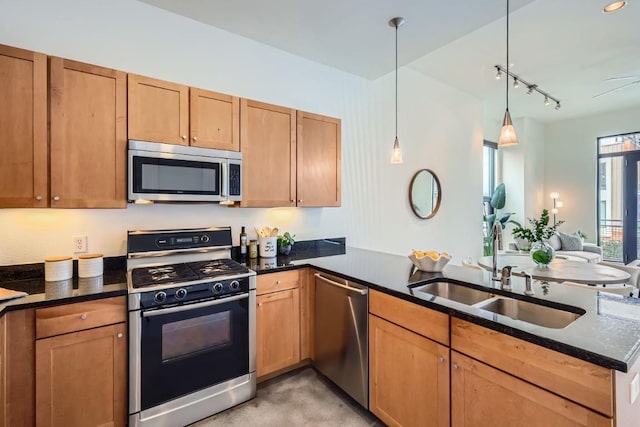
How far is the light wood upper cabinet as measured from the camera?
2.08 m

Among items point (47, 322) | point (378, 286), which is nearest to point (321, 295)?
point (378, 286)

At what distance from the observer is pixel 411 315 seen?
1.68m

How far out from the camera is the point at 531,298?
155 centimetres

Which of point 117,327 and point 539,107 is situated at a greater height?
point 539,107

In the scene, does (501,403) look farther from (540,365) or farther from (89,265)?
(89,265)

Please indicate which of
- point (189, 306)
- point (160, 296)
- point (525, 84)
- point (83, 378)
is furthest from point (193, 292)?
point (525, 84)

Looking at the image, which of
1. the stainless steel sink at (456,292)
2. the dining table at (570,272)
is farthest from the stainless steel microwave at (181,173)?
the dining table at (570,272)

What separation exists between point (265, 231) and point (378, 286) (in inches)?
52.5

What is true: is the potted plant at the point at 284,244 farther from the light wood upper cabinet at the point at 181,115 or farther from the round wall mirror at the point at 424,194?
the round wall mirror at the point at 424,194

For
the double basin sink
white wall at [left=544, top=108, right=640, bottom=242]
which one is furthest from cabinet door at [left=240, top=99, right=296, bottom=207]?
white wall at [left=544, top=108, right=640, bottom=242]

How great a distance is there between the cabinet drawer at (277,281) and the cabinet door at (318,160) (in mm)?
702

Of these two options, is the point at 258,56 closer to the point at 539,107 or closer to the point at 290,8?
the point at 290,8

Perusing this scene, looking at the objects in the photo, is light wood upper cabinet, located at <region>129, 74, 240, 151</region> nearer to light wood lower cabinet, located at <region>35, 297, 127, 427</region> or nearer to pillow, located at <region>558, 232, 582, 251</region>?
light wood lower cabinet, located at <region>35, 297, 127, 427</region>

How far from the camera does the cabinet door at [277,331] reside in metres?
2.31
